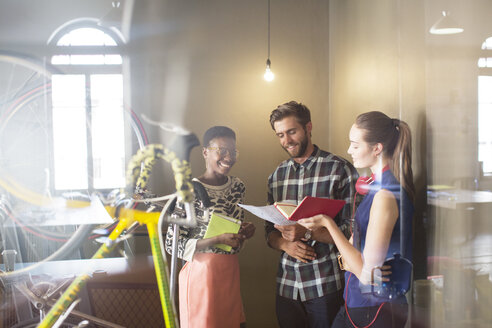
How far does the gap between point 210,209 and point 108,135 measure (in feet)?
1.40

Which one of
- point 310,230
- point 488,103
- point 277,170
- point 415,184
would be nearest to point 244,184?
point 277,170

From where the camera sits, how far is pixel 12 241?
137 centimetres

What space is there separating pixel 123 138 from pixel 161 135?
13 centimetres

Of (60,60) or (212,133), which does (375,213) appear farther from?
(60,60)

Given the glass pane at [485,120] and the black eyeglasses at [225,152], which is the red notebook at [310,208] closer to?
the black eyeglasses at [225,152]

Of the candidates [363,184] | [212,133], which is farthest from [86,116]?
[363,184]

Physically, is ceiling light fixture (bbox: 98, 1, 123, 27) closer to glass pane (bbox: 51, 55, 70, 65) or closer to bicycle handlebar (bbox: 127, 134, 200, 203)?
glass pane (bbox: 51, 55, 70, 65)

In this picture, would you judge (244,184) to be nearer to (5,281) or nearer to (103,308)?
(103,308)

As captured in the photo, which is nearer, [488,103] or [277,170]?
[488,103]

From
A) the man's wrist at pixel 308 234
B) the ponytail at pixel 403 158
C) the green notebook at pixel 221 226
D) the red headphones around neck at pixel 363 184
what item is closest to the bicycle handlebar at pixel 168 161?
the green notebook at pixel 221 226

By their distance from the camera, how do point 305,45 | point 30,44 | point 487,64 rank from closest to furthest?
point 487,64 < point 30,44 < point 305,45

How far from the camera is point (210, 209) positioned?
136 centimetres

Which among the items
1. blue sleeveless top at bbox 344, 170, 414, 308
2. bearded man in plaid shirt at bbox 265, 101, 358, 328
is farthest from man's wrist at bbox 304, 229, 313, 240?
blue sleeveless top at bbox 344, 170, 414, 308

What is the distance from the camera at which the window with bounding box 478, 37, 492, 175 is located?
3.82 feet
